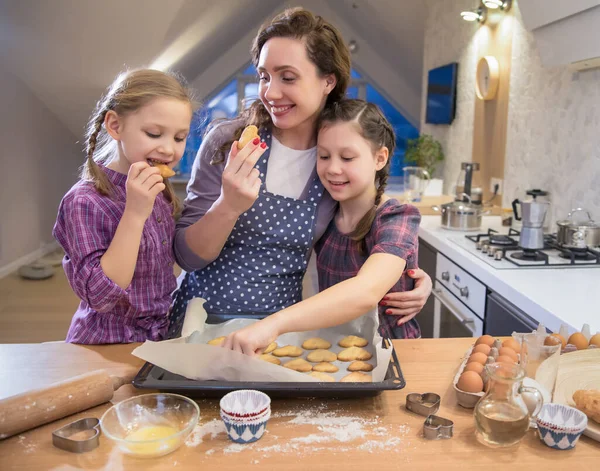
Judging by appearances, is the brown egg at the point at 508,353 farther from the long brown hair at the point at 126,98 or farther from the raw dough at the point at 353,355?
the long brown hair at the point at 126,98

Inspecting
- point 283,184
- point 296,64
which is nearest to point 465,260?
point 283,184

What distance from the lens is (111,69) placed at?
4676 mm

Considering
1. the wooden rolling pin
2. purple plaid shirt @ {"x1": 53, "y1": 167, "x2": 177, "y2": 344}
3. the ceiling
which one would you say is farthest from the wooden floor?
the wooden rolling pin

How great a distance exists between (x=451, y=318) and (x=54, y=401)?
1.82 metres

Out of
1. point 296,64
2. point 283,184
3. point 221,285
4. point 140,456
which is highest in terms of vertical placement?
point 296,64

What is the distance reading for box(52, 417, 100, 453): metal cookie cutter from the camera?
80 cm

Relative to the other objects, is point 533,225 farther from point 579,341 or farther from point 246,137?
point 246,137

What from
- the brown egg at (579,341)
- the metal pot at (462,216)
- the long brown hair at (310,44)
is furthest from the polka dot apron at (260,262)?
the metal pot at (462,216)

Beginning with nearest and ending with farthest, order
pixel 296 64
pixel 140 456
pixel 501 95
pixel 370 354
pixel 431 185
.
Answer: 1. pixel 140 456
2. pixel 370 354
3. pixel 296 64
4. pixel 501 95
5. pixel 431 185

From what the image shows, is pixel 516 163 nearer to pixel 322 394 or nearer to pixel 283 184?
pixel 283 184

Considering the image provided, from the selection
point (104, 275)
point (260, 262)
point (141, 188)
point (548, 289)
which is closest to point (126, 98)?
point (141, 188)

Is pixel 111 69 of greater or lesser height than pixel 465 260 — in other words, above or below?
above

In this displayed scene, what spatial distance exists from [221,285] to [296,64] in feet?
1.86

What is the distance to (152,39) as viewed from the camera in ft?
14.4
